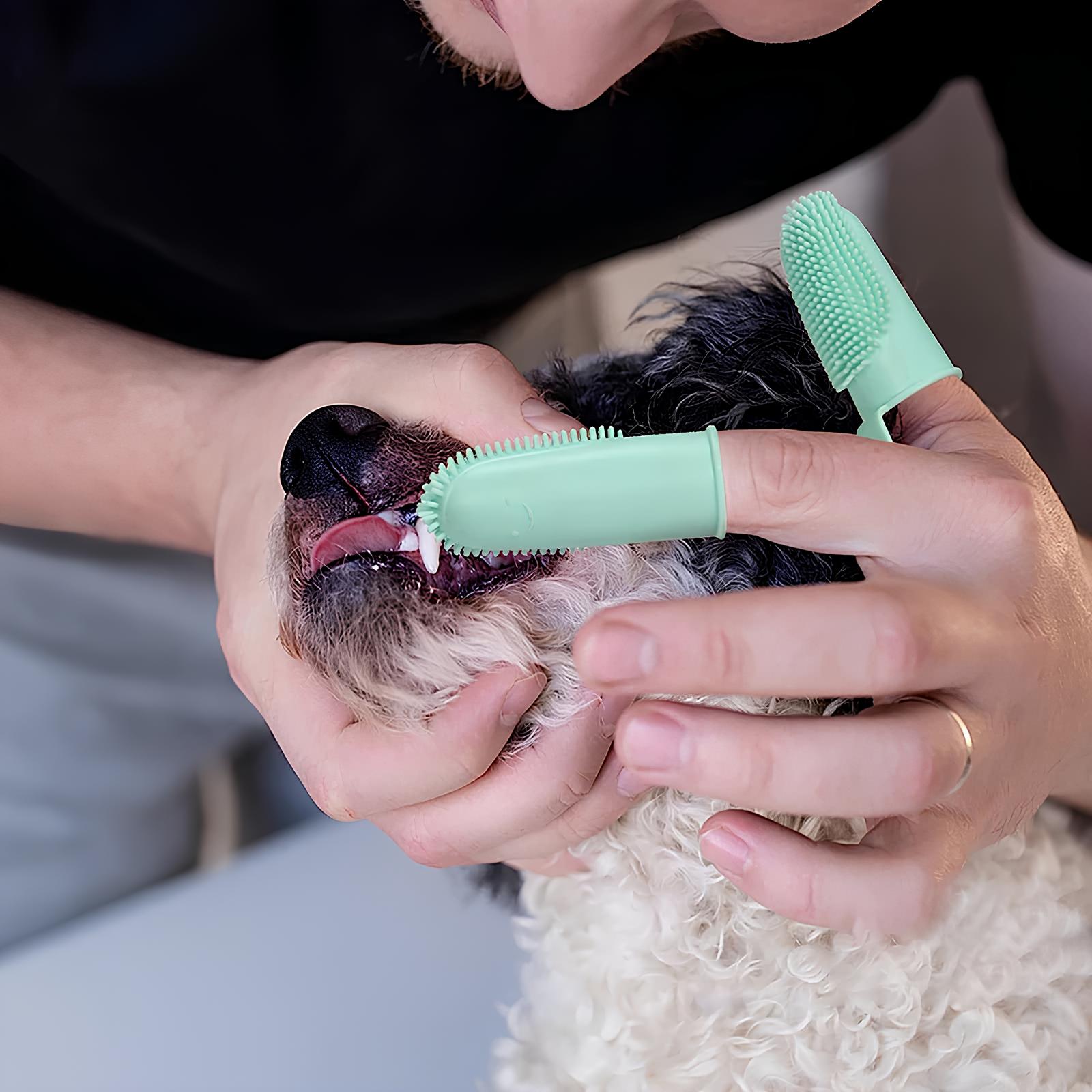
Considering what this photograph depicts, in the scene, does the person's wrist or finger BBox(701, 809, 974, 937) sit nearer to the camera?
finger BBox(701, 809, 974, 937)

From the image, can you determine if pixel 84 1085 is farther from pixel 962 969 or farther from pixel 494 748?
pixel 962 969

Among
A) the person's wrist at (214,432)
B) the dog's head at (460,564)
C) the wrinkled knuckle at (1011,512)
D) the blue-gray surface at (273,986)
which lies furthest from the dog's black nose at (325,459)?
the blue-gray surface at (273,986)

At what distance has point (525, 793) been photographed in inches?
22.3

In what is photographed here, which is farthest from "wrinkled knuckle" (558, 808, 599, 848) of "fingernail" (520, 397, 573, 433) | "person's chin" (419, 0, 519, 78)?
"person's chin" (419, 0, 519, 78)

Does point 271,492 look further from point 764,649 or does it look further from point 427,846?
point 764,649

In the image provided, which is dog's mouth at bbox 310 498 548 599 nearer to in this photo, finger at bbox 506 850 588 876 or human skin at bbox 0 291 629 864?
human skin at bbox 0 291 629 864

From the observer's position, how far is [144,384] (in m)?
0.88

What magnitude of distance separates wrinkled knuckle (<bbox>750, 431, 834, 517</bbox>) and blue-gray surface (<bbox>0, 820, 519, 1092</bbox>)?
1.98 feet

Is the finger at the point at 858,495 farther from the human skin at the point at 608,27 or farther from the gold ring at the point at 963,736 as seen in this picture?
the human skin at the point at 608,27

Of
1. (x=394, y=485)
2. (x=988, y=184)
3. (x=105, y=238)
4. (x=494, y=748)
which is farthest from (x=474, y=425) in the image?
(x=988, y=184)

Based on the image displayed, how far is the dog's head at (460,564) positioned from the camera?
544mm

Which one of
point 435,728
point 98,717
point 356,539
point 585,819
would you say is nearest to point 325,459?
point 356,539

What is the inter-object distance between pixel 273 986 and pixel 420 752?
50cm

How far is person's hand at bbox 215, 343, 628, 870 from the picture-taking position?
551mm
